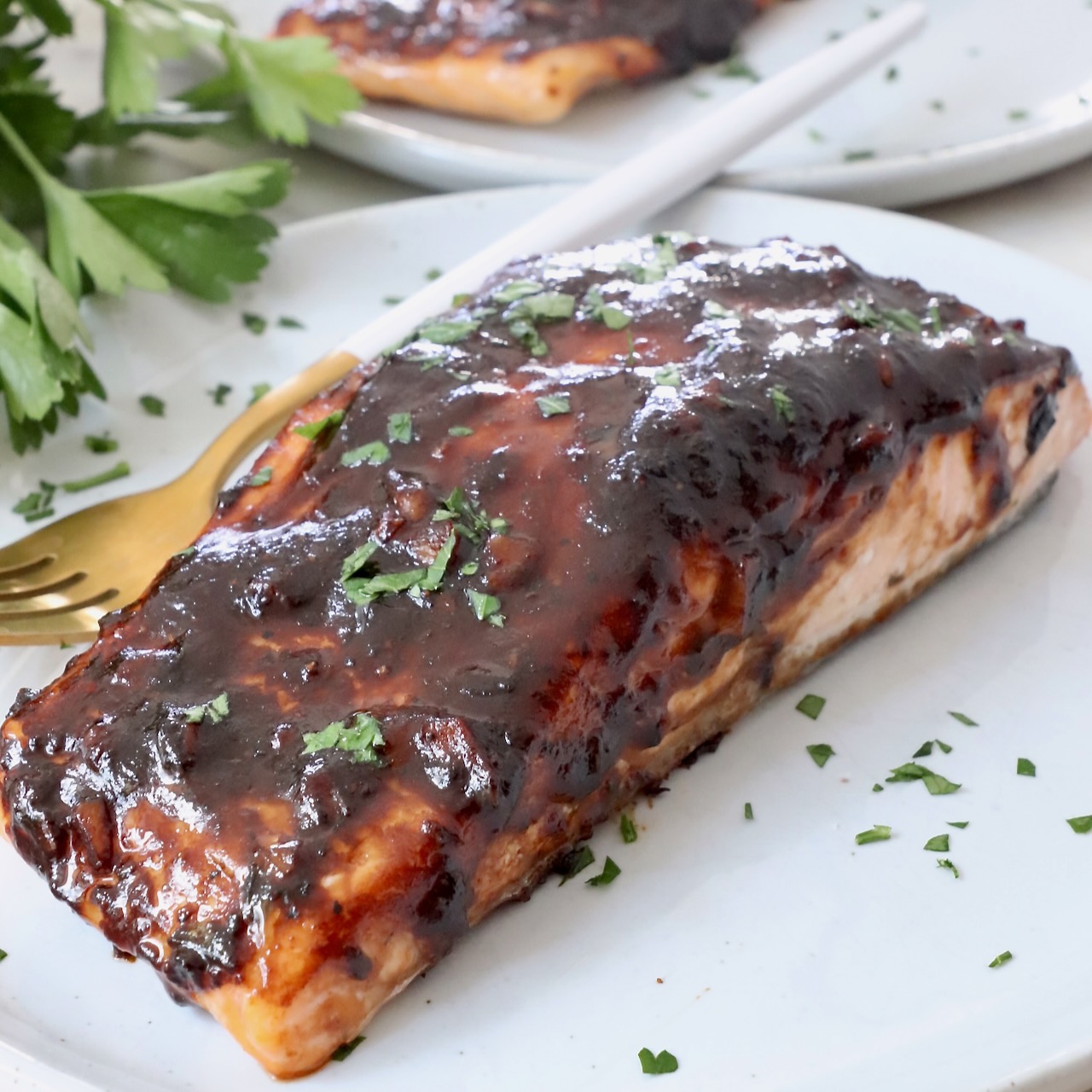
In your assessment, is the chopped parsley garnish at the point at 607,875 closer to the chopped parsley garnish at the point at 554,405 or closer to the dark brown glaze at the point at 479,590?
the dark brown glaze at the point at 479,590

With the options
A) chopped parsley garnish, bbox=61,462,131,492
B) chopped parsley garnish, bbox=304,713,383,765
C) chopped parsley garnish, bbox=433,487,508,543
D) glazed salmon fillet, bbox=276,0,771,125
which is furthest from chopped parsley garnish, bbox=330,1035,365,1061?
glazed salmon fillet, bbox=276,0,771,125

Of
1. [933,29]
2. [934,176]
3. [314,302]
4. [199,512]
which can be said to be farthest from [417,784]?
[933,29]

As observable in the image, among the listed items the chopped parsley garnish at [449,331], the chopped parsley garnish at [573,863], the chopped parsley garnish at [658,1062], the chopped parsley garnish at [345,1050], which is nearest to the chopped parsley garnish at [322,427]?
the chopped parsley garnish at [449,331]

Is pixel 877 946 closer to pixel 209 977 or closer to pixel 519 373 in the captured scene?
pixel 209 977

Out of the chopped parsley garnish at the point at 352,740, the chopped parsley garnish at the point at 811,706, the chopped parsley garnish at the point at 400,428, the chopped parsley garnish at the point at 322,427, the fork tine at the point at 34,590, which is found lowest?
the chopped parsley garnish at the point at 811,706

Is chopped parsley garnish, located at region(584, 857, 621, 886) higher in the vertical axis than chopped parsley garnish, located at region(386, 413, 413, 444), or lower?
lower

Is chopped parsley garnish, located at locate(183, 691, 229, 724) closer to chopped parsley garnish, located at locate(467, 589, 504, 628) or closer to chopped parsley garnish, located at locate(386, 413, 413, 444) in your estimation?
chopped parsley garnish, located at locate(467, 589, 504, 628)
